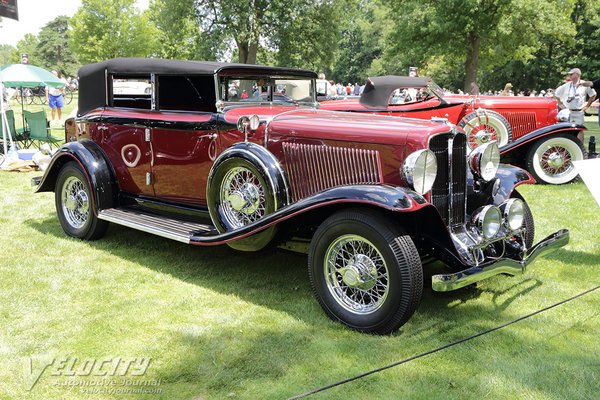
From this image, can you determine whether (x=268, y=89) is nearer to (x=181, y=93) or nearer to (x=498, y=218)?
(x=181, y=93)

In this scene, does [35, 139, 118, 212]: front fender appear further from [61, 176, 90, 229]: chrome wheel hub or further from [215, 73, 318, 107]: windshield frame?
[215, 73, 318, 107]: windshield frame

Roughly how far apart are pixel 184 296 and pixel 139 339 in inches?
29.7

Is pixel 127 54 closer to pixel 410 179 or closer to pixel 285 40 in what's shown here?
pixel 285 40

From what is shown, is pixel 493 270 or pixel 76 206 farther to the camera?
pixel 76 206

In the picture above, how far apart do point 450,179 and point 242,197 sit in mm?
1591

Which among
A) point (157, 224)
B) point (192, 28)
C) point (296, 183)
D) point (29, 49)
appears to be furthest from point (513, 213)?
point (29, 49)

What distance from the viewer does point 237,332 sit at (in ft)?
11.6

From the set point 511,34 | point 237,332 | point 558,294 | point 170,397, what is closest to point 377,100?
point 558,294

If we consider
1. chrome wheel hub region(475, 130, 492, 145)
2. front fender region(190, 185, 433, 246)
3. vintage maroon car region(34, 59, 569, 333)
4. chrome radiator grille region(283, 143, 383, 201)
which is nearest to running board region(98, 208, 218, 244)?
vintage maroon car region(34, 59, 569, 333)

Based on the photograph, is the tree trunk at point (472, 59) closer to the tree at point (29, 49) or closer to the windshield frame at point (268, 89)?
the windshield frame at point (268, 89)

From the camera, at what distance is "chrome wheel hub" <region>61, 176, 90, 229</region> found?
5543mm

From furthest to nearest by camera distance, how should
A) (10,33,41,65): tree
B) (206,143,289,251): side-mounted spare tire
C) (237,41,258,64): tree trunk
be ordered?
(10,33,41,65): tree
(237,41,258,64): tree trunk
(206,143,289,251): side-mounted spare tire

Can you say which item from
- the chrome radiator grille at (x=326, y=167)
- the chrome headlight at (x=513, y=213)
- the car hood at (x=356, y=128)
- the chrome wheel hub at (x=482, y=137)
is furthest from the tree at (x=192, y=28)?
the chrome headlight at (x=513, y=213)

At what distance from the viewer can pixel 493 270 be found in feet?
11.3
